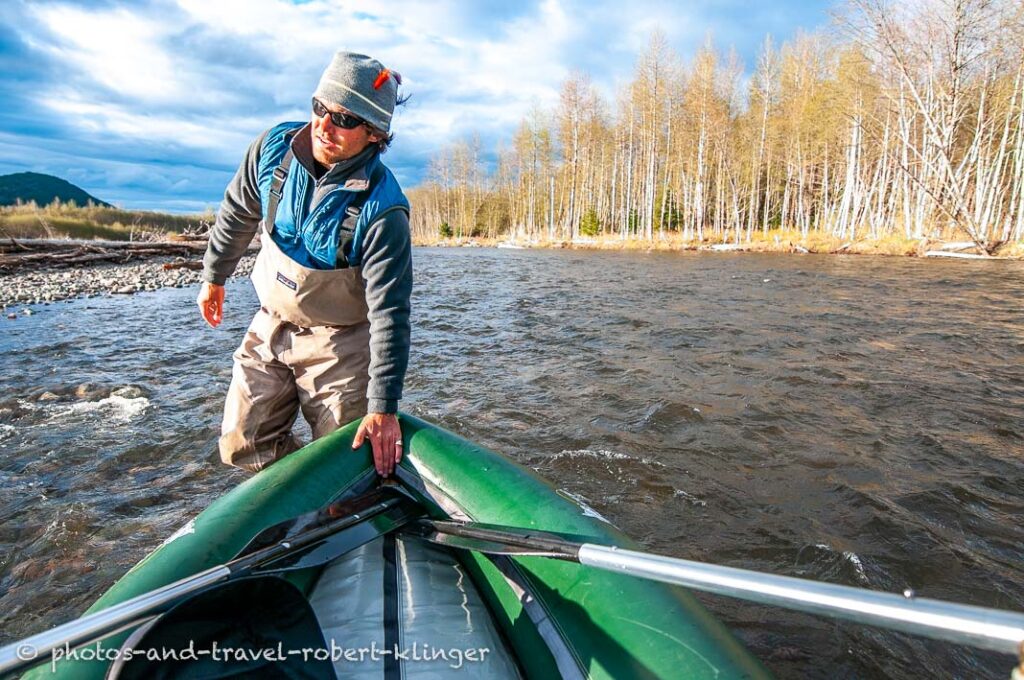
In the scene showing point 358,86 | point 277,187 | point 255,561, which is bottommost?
point 255,561

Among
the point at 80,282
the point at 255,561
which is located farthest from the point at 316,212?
the point at 80,282

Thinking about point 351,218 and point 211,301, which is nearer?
point 351,218

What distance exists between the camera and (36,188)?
138 metres

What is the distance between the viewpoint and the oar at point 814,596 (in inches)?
30.0

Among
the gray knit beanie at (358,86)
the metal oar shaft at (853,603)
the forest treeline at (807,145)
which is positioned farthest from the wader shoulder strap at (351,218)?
the forest treeline at (807,145)

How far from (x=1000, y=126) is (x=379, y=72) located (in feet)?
103

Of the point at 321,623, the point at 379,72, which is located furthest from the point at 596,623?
the point at 379,72

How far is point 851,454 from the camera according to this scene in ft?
12.5

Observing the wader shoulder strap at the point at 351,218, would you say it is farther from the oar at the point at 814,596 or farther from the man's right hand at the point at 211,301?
the oar at the point at 814,596

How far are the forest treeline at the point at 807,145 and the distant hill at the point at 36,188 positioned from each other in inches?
4836

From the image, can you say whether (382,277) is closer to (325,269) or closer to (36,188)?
(325,269)

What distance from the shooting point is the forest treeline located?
2006 centimetres

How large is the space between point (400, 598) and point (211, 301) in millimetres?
1894

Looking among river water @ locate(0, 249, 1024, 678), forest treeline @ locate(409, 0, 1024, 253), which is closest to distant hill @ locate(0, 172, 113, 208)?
forest treeline @ locate(409, 0, 1024, 253)
